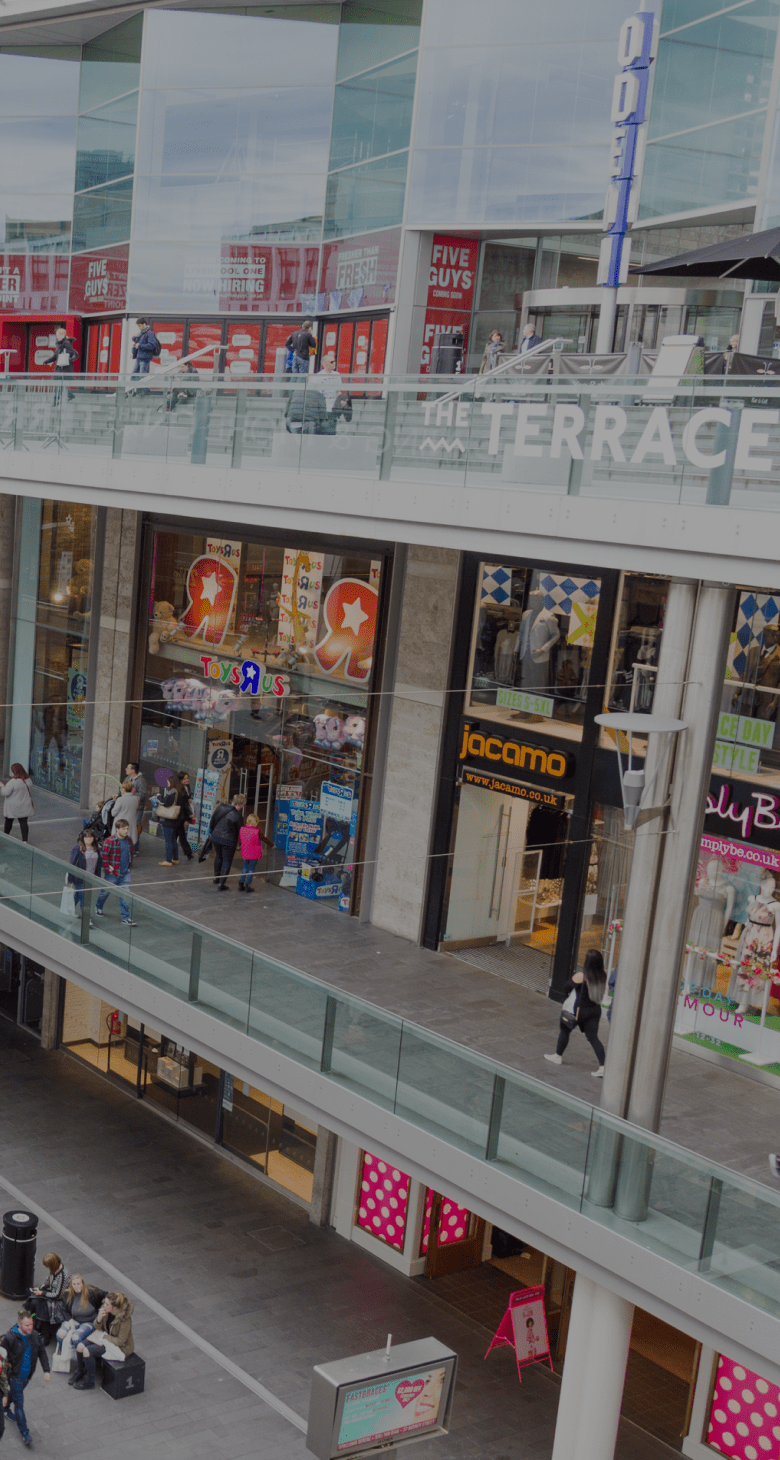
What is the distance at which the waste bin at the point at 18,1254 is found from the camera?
1623 centimetres

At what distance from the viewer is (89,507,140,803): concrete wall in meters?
22.5

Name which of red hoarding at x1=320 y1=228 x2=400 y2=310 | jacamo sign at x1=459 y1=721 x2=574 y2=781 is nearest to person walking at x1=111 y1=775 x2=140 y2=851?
jacamo sign at x1=459 y1=721 x2=574 y2=781

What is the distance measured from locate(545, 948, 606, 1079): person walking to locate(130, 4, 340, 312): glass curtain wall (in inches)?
494

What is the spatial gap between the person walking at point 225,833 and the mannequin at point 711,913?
6.38 m

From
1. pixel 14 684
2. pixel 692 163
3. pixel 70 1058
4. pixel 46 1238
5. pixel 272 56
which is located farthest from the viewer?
pixel 14 684

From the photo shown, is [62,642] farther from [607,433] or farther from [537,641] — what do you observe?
[607,433]

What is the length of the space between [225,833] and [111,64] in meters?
15.5

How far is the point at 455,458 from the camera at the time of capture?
42.3 feet

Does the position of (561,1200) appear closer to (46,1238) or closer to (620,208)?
(46,1238)

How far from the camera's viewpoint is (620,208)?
15453 mm

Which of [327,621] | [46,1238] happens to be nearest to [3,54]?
[327,621]

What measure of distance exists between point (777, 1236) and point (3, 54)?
26171 millimetres

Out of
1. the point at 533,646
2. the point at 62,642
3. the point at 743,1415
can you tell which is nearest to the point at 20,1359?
the point at 743,1415

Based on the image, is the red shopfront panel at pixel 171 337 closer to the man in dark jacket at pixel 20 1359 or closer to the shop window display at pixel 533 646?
the shop window display at pixel 533 646
